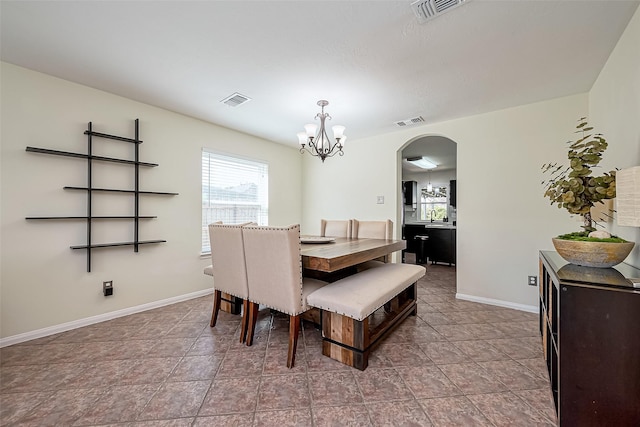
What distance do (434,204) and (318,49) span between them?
293 inches

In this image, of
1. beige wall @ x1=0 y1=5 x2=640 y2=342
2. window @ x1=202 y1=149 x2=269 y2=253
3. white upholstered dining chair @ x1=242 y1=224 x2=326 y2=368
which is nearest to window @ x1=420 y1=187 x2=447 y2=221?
beige wall @ x1=0 y1=5 x2=640 y2=342

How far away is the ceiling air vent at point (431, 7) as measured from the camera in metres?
1.55

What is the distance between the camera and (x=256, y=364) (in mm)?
1900

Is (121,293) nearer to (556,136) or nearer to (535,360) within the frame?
(535,360)

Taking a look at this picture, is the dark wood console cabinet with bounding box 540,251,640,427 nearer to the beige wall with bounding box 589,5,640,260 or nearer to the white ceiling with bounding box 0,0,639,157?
the beige wall with bounding box 589,5,640,260

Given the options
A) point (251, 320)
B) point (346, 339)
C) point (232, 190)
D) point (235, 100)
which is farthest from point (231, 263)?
point (232, 190)

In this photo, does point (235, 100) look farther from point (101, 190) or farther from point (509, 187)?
point (509, 187)

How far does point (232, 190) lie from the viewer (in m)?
4.00

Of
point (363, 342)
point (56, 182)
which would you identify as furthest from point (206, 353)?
point (56, 182)

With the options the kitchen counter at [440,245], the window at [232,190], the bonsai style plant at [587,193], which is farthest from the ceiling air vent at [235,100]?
the kitchen counter at [440,245]

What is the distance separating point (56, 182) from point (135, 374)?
1938mm

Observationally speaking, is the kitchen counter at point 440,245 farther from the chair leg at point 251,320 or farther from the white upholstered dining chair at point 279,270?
the chair leg at point 251,320

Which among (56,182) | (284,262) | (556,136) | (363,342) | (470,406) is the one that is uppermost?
(556,136)

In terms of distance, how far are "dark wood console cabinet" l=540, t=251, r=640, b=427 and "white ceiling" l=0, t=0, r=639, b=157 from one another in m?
1.65
